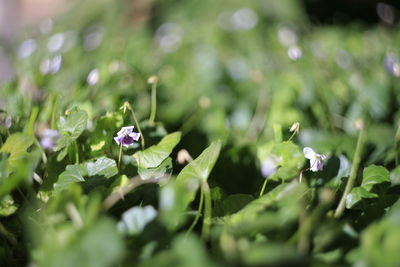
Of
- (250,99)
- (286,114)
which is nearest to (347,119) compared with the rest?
(286,114)

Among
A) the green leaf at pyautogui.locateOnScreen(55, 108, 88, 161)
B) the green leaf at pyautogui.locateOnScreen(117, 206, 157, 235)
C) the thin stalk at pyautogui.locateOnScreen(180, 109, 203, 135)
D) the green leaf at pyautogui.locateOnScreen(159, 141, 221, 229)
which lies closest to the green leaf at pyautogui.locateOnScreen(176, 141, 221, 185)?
the green leaf at pyautogui.locateOnScreen(159, 141, 221, 229)

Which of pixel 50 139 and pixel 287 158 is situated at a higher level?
pixel 50 139

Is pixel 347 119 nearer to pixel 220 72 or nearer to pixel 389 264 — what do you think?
pixel 220 72

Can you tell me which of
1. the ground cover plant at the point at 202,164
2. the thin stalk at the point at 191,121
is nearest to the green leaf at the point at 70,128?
the ground cover plant at the point at 202,164

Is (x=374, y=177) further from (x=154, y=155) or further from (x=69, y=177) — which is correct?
(x=69, y=177)

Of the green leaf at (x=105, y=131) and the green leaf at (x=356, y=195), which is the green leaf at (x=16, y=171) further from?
the green leaf at (x=356, y=195)

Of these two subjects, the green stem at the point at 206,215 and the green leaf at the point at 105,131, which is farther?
the green leaf at the point at 105,131

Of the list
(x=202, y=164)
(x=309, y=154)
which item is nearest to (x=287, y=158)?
(x=309, y=154)

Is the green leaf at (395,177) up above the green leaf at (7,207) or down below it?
below
